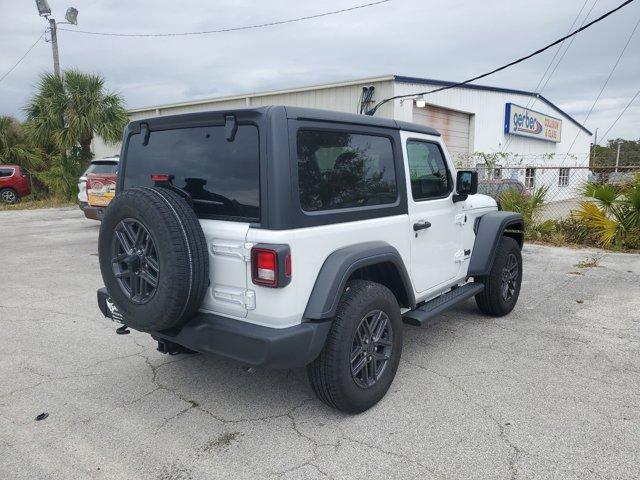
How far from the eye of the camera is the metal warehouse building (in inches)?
576

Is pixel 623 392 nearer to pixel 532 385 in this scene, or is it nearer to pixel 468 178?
pixel 532 385

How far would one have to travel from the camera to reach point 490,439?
9.39ft

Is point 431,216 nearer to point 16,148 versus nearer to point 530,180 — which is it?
point 530,180

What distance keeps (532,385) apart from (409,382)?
2.98 feet

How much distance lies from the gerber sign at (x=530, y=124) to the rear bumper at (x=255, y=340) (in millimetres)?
21432

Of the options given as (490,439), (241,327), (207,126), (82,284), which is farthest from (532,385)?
(82,284)

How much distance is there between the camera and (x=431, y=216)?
12.8 ft

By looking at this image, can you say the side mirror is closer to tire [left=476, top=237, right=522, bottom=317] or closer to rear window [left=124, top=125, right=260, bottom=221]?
tire [left=476, top=237, right=522, bottom=317]

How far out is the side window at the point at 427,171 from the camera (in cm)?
376

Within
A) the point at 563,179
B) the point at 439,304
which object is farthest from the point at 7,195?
the point at 563,179

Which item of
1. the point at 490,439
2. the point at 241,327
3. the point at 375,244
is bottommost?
the point at 490,439

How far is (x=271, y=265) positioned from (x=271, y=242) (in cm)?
12

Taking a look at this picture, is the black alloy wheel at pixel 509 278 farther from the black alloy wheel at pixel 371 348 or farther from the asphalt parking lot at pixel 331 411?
the black alloy wheel at pixel 371 348

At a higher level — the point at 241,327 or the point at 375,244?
the point at 375,244
